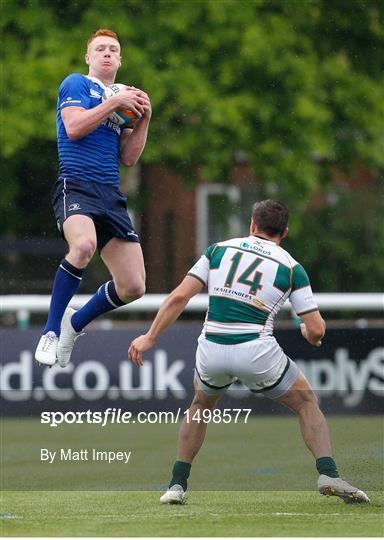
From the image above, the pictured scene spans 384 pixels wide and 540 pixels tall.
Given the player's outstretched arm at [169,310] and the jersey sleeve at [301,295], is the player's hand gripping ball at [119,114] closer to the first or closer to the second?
the player's outstretched arm at [169,310]

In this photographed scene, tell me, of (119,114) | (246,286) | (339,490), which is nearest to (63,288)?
(119,114)

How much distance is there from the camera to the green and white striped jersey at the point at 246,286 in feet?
27.4

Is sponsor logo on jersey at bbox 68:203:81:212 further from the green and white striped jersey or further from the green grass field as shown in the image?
the green grass field

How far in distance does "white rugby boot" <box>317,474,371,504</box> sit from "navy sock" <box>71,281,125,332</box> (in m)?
1.77

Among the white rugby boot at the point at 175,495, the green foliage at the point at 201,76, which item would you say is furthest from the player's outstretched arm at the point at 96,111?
the green foliage at the point at 201,76

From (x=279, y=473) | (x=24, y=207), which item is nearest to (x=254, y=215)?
(x=279, y=473)

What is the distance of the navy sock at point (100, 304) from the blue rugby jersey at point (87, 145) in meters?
0.70

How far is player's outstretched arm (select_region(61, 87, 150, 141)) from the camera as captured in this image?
8.55 m

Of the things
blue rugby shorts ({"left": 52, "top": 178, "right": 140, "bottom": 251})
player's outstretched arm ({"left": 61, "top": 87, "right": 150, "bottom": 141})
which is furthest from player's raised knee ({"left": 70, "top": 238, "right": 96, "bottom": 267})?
player's outstretched arm ({"left": 61, "top": 87, "right": 150, "bottom": 141})

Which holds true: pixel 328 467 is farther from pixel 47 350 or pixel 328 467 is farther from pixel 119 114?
pixel 119 114

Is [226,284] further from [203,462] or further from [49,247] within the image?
[49,247]

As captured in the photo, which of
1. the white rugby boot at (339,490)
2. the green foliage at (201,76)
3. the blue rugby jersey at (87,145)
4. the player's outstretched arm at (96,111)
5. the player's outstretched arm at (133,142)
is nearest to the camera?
the white rugby boot at (339,490)

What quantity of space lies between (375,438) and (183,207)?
6.20 m

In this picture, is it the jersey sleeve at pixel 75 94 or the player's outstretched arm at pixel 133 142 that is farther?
the player's outstretched arm at pixel 133 142
